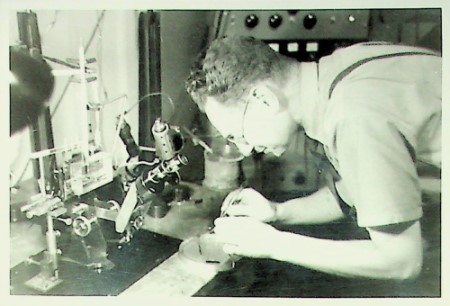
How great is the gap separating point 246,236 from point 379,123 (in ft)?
1.16

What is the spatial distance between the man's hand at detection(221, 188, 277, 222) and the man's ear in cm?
18

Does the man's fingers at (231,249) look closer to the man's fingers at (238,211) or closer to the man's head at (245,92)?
the man's fingers at (238,211)

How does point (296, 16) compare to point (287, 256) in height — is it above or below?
above

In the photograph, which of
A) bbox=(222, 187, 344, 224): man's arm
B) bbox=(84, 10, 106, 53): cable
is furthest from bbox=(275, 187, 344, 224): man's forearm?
bbox=(84, 10, 106, 53): cable

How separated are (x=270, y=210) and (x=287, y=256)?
10cm

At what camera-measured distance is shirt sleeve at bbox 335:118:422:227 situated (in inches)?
54.4

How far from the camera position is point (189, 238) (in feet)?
4.76

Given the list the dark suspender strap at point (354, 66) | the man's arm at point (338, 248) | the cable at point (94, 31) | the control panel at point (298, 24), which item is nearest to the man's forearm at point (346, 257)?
the man's arm at point (338, 248)

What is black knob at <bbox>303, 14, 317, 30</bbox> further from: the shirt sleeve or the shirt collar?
the shirt sleeve

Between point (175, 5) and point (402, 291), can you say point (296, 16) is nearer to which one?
point (175, 5)

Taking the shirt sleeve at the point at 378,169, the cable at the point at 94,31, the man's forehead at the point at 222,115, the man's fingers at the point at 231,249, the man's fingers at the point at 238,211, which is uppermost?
the cable at the point at 94,31

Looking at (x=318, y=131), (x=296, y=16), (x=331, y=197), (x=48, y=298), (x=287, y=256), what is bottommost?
(x=48, y=298)

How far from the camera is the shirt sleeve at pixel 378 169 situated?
1.38 meters
